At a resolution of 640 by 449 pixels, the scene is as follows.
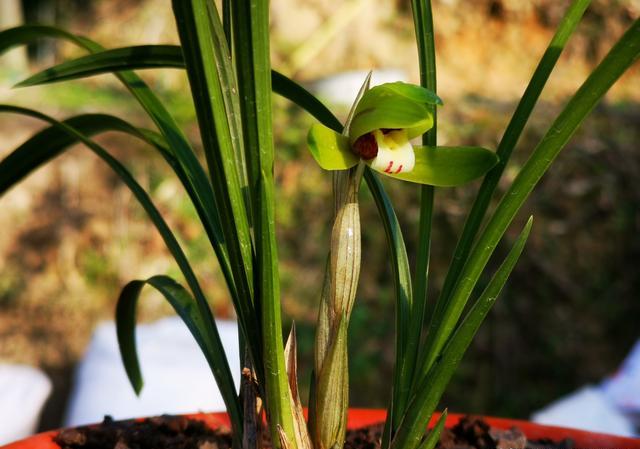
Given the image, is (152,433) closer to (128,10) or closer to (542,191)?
(542,191)

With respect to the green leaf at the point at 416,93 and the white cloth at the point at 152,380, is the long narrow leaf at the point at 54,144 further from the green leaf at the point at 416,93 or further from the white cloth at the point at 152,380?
the white cloth at the point at 152,380

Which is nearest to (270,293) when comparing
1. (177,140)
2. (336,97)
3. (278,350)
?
(278,350)

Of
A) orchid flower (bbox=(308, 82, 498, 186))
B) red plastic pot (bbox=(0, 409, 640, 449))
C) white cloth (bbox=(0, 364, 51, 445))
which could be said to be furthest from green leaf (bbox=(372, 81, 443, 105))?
white cloth (bbox=(0, 364, 51, 445))

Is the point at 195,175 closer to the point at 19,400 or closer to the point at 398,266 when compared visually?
the point at 398,266

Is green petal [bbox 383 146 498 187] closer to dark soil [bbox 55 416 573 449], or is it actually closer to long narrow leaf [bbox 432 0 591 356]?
long narrow leaf [bbox 432 0 591 356]

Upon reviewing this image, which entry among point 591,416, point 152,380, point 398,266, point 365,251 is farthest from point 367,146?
point 365,251

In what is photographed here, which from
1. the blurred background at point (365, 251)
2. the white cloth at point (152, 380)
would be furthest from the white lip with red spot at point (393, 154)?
the blurred background at point (365, 251)
